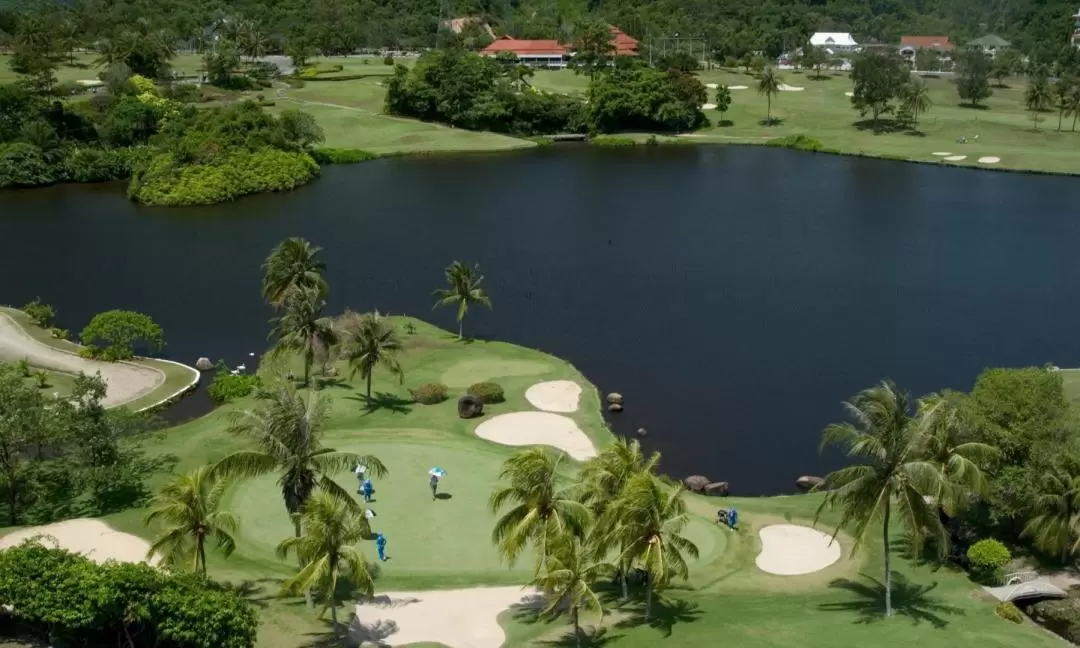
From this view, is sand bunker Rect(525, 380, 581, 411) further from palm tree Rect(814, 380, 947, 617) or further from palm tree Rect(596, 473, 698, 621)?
palm tree Rect(814, 380, 947, 617)

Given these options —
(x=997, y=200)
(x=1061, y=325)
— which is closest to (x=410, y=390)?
(x=1061, y=325)

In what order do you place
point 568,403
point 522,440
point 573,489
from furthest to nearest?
1. point 568,403
2. point 522,440
3. point 573,489

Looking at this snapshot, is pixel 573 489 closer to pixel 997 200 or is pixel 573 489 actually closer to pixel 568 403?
pixel 568 403

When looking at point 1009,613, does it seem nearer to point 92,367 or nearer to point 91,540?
point 91,540

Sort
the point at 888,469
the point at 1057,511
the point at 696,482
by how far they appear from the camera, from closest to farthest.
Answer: the point at 888,469, the point at 1057,511, the point at 696,482

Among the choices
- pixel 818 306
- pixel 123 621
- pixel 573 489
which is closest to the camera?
pixel 123 621

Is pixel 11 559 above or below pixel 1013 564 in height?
above

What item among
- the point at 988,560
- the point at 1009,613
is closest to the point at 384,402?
the point at 988,560
